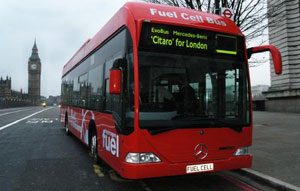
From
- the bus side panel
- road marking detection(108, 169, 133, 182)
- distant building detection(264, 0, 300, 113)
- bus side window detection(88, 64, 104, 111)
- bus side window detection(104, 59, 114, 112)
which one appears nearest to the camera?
the bus side panel

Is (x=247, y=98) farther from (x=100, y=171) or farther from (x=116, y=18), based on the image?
(x=100, y=171)

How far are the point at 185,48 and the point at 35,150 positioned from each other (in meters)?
6.08

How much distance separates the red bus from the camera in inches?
154

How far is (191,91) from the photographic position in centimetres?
420

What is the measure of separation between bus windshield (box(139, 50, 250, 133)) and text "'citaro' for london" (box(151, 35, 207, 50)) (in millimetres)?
167

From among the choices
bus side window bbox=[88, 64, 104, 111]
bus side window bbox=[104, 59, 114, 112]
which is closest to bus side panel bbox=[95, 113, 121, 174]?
bus side window bbox=[104, 59, 114, 112]

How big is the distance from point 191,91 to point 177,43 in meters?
0.80

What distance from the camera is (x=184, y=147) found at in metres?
4.09

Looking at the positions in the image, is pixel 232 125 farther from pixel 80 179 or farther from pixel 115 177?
pixel 80 179

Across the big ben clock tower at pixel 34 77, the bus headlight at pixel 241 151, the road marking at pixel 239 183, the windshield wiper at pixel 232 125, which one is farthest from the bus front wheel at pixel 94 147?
the big ben clock tower at pixel 34 77

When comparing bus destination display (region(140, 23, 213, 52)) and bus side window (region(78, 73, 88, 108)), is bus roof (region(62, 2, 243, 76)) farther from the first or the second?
bus side window (region(78, 73, 88, 108))

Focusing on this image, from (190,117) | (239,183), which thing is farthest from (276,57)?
(239,183)

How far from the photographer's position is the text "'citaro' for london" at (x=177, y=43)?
161 inches

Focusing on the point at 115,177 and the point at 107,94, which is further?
the point at 115,177
